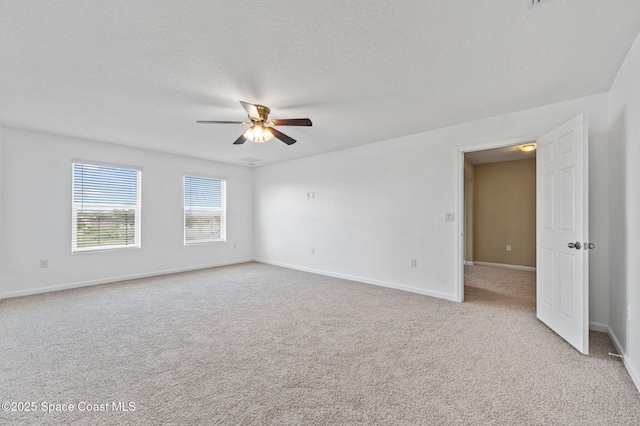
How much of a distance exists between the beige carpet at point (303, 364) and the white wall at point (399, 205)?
708 millimetres

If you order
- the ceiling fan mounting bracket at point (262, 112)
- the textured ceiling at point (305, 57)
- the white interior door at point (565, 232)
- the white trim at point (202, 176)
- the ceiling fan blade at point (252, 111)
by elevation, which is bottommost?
the white interior door at point (565, 232)

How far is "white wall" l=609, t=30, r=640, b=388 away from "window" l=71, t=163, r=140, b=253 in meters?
6.44

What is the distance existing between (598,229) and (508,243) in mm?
3817

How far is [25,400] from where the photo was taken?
1.76 metres

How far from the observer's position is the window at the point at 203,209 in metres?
5.95

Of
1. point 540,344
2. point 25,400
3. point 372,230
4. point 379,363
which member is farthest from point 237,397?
point 372,230

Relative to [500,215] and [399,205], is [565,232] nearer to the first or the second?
[399,205]

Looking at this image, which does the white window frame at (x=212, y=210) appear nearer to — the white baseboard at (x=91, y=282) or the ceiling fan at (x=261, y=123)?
the white baseboard at (x=91, y=282)

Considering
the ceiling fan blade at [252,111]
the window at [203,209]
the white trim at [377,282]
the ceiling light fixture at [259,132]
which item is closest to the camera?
the ceiling fan blade at [252,111]

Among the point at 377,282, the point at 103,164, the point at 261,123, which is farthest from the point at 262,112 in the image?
the point at 103,164

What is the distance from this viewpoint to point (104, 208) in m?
4.81

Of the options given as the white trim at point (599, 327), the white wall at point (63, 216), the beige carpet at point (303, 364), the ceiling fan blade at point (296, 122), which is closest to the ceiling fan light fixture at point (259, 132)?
the ceiling fan blade at point (296, 122)

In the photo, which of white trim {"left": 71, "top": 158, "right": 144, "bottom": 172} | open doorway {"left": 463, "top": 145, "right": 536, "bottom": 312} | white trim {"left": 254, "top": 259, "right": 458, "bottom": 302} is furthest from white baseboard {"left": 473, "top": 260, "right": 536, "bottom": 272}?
white trim {"left": 71, "top": 158, "right": 144, "bottom": 172}

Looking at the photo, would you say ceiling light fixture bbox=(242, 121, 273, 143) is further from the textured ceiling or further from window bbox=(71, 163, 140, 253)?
window bbox=(71, 163, 140, 253)
